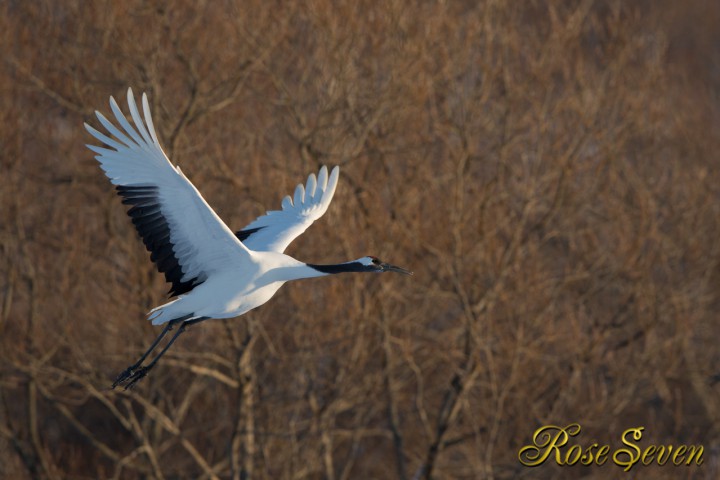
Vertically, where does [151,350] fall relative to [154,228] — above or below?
below

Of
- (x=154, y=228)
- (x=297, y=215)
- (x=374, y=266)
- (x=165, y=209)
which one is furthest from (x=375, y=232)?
(x=165, y=209)

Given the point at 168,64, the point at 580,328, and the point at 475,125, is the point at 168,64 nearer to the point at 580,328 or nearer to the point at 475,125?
the point at 475,125

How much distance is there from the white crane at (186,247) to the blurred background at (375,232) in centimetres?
378

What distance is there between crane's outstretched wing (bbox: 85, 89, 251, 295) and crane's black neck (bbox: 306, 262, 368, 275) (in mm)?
618

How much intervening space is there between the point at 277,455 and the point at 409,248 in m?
3.31

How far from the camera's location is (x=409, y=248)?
1675 cm

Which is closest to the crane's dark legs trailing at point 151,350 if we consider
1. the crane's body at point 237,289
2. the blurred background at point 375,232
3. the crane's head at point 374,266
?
the crane's body at point 237,289

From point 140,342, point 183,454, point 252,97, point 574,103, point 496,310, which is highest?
point 252,97

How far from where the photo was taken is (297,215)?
42.5ft

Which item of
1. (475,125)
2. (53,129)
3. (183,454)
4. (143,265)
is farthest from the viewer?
(183,454)

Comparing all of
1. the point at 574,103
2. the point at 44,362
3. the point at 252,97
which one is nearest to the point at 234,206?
the point at 252,97

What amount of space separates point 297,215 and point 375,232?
341 cm

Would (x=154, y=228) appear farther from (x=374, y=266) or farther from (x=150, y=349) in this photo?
(x=374, y=266)

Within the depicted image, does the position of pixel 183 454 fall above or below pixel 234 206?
below
